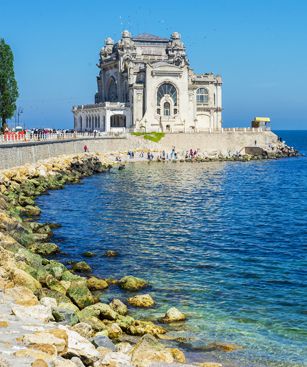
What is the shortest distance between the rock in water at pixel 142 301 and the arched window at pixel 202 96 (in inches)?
3387

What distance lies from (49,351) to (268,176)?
56819mm

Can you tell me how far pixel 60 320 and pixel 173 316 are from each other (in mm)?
3603

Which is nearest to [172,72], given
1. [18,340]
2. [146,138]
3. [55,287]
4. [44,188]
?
[146,138]

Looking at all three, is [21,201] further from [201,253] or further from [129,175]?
[129,175]

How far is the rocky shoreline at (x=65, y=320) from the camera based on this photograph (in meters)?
12.7

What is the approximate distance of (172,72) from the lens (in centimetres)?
9638

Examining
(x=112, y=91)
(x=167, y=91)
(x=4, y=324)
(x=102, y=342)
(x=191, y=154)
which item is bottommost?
(x=102, y=342)

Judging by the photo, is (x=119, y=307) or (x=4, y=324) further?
(x=119, y=307)

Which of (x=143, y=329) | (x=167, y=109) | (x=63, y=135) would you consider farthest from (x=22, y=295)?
(x=167, y=109)

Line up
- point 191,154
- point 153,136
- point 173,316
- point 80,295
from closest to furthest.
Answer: point 173,316
point 80,295
point 191,154
point 153,136

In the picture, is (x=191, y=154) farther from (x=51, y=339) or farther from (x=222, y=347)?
(x=51, y=339)

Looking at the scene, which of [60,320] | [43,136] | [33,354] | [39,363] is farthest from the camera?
[43,136]

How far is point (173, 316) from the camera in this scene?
17.8m

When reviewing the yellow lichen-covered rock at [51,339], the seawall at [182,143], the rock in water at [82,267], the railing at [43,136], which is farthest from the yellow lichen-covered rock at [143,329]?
the seawall at [182,143]
